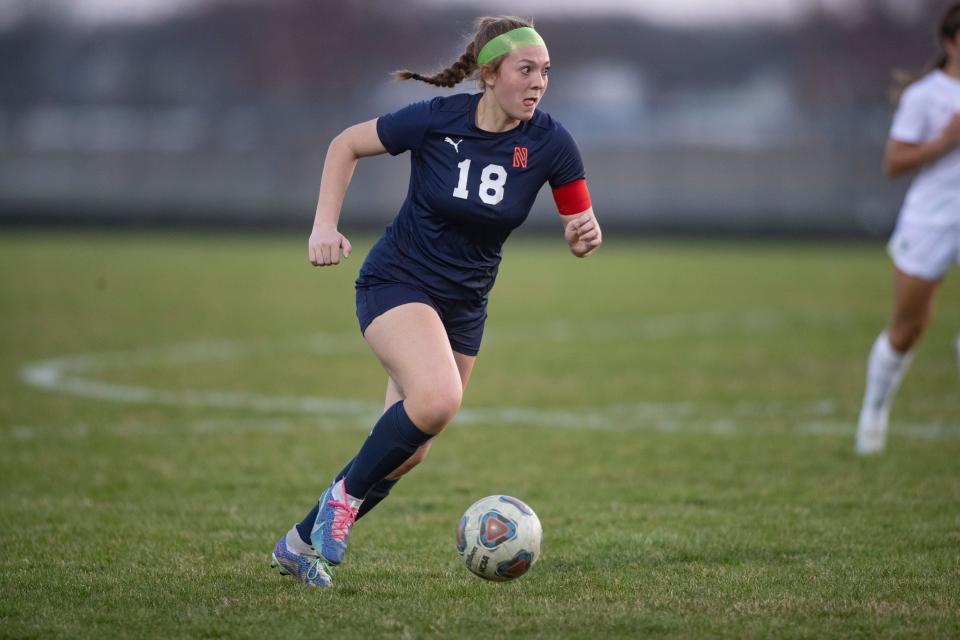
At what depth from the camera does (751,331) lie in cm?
1410

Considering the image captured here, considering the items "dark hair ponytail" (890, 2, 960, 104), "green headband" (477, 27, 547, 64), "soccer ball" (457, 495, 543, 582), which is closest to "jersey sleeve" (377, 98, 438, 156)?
"green headband" (477, 27, 547, 64)

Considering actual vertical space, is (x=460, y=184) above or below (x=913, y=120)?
above

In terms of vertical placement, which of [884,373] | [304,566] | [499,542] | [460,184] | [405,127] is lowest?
[884,373]

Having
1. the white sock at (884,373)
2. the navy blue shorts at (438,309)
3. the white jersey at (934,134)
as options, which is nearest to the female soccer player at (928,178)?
the white jersey at (934,134)

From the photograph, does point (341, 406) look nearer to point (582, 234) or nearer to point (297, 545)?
point (297, 545)

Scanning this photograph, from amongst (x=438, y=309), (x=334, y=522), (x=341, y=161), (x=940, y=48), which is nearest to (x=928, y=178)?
(x=940, y=48)

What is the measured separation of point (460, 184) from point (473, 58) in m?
0.54

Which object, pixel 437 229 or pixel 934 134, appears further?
pixel 934 134

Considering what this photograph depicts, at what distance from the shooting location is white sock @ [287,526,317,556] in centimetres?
489

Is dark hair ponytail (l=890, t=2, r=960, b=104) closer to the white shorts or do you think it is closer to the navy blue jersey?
the white shorts

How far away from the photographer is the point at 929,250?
733cm

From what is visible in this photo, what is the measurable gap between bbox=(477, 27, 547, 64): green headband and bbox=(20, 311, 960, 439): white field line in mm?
4124

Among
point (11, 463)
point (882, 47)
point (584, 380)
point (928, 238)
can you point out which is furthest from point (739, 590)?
point (882, 47)

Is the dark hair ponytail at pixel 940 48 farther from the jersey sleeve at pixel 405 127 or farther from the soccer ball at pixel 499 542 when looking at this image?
the soccer ball at pixel 499 542
